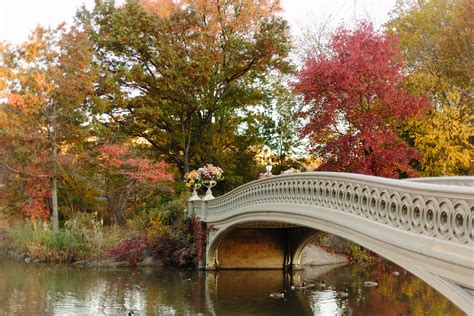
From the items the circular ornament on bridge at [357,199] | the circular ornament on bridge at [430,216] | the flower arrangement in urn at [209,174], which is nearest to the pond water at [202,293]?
the flower arrangement in urn at [209,174]

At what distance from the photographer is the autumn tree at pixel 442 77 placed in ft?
72.0

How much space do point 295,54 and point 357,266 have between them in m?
12.7

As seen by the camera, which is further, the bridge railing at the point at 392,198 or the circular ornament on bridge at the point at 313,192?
the circular ornament on bridge at the point at 313,192

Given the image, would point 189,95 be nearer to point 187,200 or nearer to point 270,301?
point 187,200

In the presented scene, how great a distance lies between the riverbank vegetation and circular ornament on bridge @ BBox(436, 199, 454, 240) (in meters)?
12.6

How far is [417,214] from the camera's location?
8266 millimetres

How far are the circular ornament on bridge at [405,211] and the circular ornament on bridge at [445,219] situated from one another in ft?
2.34

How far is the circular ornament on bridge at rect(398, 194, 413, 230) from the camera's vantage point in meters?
8.29

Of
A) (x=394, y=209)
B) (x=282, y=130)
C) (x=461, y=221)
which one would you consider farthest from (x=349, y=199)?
(x=282, y=130)

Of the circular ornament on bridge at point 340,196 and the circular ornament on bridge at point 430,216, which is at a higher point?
the circular ornament on bridge at point 340,196

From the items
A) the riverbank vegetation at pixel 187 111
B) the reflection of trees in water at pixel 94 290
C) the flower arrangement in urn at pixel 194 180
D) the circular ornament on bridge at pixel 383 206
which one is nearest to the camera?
the circular ornament on bridge at pixel 383 206

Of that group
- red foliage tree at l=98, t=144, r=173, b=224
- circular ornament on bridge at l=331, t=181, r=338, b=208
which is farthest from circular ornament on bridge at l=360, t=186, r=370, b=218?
red foliage tree at l=98, t=144, r=173, b=224

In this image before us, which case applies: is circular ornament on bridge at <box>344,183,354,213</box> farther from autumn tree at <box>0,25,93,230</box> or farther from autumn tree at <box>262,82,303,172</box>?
autumn tree at <box>262,82,303,172</box>

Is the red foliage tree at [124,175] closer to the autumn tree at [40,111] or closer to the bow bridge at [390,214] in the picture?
the autumn tree at [40,111]
